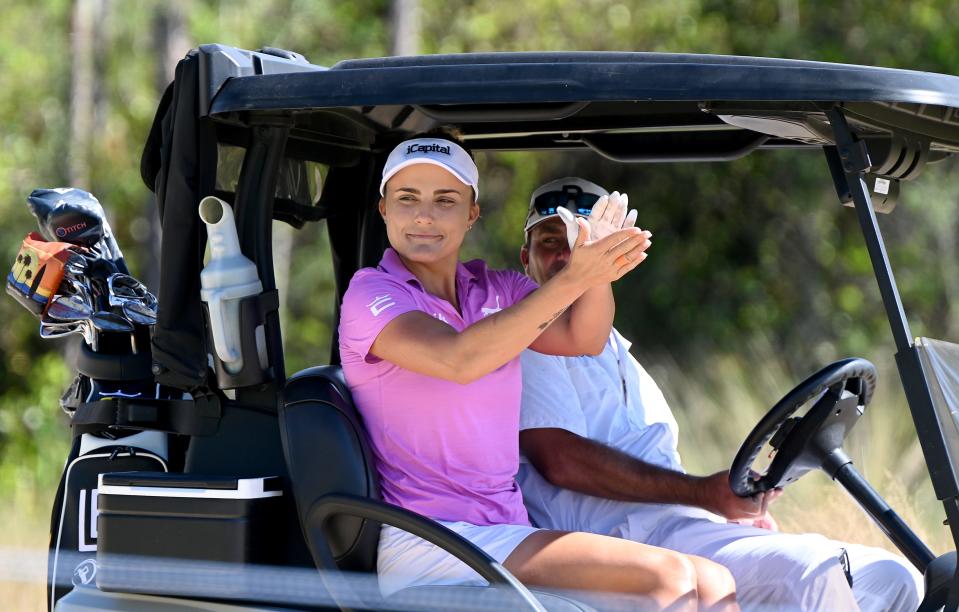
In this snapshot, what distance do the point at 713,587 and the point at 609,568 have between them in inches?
8.7

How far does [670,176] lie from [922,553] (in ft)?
26.7

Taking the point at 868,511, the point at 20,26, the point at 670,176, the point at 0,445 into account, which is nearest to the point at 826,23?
the point at 670,176

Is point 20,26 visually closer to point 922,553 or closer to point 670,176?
point 670,176

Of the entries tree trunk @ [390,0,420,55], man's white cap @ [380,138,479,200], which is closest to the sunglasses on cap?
man's white cap @ [380,138,479,200]

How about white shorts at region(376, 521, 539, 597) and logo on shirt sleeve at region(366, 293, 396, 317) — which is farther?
logo on shirt sleeve at region(366, 293, 396, 317)

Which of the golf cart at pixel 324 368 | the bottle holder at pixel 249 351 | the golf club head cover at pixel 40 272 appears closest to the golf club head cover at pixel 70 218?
the golf club head cover at pixel 40 272

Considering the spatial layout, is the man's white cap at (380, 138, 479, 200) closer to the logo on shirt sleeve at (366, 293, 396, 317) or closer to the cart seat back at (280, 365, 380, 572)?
the logo on shirt sleeve at (366, 293, 396, 317)

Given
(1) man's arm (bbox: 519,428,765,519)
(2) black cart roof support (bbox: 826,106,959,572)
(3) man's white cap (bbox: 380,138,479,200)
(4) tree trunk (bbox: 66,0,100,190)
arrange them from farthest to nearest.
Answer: (4) tree trunk (bbox: 66,0,100,190) → (1) man's arm (bbox: 519,428,765,519) → (3) man's white cap (bbox: 380,138,479,200) → (2) black cart roof support (bbox: 826,106,959,572)

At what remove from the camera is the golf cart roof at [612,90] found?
7.53 ft

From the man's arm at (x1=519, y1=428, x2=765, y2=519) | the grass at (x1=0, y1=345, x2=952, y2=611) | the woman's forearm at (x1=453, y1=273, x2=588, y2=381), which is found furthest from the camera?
the grass at (x1=0, y1=345, x2=952, y2=611)

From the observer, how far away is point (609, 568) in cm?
250

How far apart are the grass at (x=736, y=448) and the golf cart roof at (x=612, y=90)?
963 millimetres

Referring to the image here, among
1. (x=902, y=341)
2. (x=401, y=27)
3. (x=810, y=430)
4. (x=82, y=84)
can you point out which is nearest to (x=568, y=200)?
(x=810, y=430)

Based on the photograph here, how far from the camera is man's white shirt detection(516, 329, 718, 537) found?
322 cm
